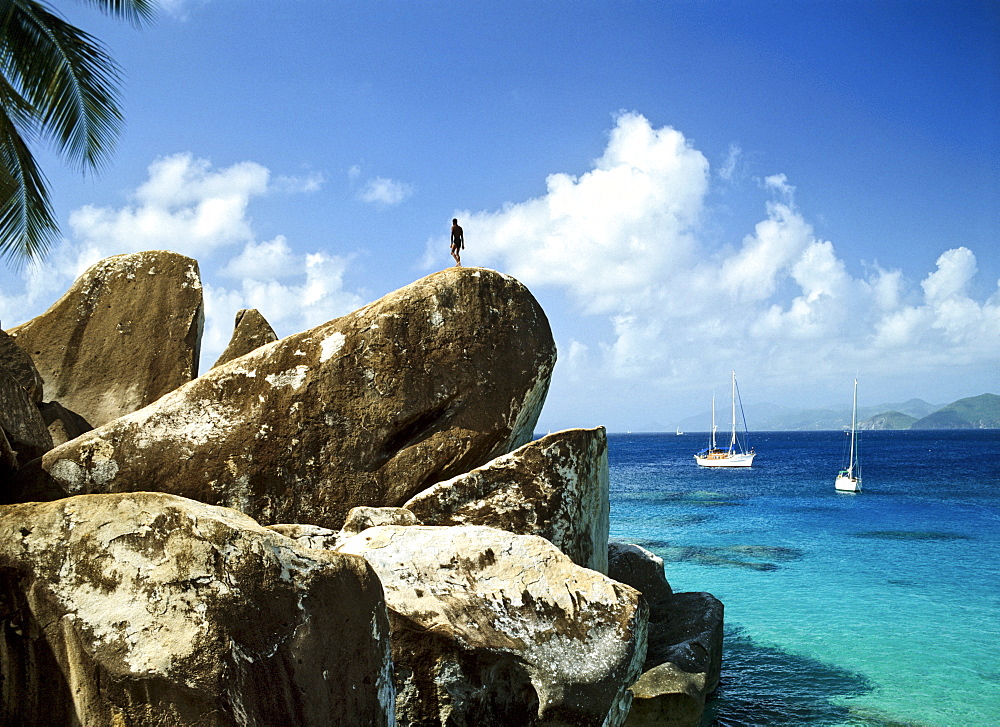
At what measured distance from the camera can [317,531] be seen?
23.3 ft

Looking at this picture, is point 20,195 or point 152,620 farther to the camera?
point 20,195

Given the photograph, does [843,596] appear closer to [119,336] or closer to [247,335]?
[247,335]

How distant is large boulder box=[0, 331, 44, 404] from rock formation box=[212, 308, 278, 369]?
7.54ft

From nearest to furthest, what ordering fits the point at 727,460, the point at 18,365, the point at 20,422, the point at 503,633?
1. the point at 503,633
2. the point at 20,422
3. the point at 18,365
4. the point at 727,460

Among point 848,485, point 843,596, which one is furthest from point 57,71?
point 848,485

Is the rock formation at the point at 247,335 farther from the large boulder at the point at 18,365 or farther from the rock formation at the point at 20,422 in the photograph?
the rock formation at the point at 20,422

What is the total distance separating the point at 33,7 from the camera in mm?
13070

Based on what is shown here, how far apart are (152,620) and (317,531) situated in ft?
10.5

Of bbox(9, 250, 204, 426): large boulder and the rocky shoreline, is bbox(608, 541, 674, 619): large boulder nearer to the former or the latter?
the rocky shoreline

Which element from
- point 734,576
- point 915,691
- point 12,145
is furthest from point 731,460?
point 12,145

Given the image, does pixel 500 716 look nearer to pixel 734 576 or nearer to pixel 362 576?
pixel 362 576

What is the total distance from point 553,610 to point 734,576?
58.6 ft

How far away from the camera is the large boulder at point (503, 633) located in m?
5.56

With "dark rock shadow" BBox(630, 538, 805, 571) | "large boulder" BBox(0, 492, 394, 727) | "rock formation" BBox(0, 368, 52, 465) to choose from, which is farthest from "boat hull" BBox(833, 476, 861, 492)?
"large boulder" BBox(0, 492, 394, 727)
